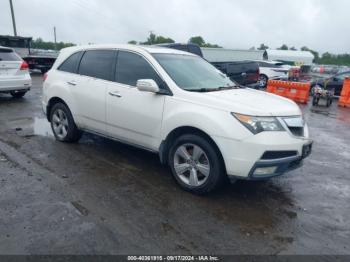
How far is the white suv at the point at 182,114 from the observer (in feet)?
12.7

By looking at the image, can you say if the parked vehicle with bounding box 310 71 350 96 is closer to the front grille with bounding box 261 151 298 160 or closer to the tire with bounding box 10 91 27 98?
the tire with bounding box 10 91 27 98

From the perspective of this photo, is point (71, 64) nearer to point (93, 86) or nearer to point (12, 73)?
point (93, 86)

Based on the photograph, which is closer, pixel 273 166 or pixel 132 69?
pixel 273 166

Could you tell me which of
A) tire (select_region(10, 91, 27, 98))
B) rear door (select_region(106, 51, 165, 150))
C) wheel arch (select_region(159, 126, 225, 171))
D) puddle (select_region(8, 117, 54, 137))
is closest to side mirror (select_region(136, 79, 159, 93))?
rear door (select_region(106, 51, 165, 150))

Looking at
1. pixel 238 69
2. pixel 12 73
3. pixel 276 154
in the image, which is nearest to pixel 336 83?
pixel 238 69

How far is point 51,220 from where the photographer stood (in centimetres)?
347

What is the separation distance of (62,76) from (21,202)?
110 inches

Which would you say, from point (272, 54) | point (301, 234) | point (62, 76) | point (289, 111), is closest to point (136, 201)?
point (301, 234)

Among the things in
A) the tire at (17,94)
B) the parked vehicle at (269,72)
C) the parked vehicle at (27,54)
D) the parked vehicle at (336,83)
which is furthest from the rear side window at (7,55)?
the parked vehicle at (269,72)

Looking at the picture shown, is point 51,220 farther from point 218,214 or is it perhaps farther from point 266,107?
point 266,107

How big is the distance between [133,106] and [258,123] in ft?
5.97

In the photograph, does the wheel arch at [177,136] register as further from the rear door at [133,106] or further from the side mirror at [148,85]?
the side mirror at [148,85]

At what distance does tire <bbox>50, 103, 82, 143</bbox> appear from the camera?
19.3ft

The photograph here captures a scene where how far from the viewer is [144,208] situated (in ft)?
12.6
